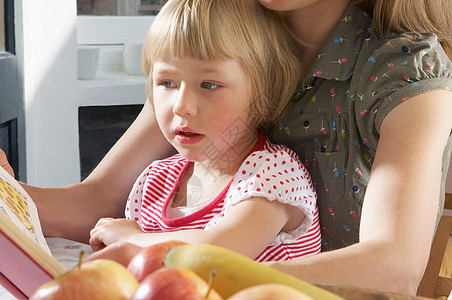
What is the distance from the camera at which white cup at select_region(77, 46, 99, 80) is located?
8.40 feet

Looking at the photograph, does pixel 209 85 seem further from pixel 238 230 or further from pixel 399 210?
pixel 399 210

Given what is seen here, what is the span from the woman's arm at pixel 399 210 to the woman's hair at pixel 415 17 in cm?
17

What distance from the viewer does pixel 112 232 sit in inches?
39.6

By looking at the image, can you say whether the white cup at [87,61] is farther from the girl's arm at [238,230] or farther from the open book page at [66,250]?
the girl's arm at [238,230]

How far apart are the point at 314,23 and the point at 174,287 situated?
0.89 metres

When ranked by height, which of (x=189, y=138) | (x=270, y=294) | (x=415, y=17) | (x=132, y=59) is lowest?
(x=132, y=59)

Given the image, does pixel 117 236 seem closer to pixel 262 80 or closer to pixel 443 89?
pixel 262 80

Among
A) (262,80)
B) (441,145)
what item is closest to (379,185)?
(441,145)

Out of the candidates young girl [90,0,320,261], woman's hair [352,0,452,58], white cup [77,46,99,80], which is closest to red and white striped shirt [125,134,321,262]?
young girl [90,0,320,261]

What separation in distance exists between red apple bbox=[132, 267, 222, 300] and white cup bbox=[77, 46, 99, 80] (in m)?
2.32

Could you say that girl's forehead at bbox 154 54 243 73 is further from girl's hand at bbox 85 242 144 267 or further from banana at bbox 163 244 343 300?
banana at bbox 163 244 343 300

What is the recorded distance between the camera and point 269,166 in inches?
40.4

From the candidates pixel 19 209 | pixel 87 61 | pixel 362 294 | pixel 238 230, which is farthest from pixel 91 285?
pixel 87 61

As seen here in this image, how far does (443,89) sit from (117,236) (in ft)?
1.90
